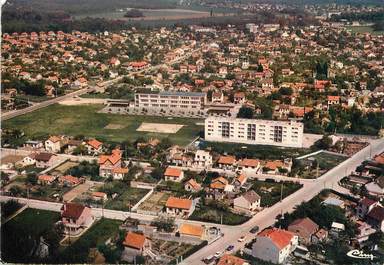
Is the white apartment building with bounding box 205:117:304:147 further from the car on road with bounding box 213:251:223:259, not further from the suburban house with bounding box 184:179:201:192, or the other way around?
the car on road with bounding box 213:251:223:259

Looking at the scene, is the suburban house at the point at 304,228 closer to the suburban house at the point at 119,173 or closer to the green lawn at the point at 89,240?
the green lawn at the point at 89,240

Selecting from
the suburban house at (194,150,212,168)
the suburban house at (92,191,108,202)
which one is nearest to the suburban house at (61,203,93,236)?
the suburban house at (92,191,108,202)

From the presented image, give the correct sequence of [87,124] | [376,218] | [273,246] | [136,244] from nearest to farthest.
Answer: [273,246] → [136,244] → [376,218] → [87,124]

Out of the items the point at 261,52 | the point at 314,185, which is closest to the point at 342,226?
the point at 314,185

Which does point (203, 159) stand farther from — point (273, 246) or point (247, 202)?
point (273, 246)

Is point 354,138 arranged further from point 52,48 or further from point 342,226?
point 52,48

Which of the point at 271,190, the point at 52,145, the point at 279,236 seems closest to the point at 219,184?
the point at 271,190

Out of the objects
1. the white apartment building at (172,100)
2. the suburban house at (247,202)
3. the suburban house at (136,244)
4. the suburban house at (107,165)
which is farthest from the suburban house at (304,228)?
the white apartment building at (172,100)
